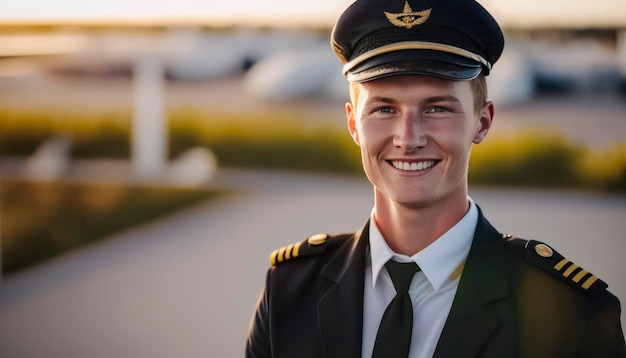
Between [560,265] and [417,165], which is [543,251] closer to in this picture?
[560,265]

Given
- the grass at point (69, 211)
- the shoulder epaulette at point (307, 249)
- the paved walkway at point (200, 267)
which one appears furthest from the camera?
the grass at point (69, 211)

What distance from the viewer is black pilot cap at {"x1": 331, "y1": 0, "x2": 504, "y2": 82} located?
58.4 inches

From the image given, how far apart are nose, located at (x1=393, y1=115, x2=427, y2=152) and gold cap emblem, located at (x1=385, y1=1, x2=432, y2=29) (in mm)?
193

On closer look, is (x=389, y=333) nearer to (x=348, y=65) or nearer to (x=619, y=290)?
(x=348, y=65)

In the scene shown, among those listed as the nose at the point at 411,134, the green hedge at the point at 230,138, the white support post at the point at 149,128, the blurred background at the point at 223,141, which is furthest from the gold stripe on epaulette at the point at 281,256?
the white support post at the point at 149,128

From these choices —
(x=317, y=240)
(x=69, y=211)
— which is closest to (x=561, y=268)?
(x=317, y=240)

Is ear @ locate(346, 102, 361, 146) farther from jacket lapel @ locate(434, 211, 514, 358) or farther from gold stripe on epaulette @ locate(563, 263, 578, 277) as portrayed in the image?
gold stripe on epaulette @ locate(563, 263, 578, 277)

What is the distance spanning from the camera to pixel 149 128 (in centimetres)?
1031

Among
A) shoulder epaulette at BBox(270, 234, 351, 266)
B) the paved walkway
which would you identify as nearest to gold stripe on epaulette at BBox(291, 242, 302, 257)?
shoulder epaulette at BBox(270, 234, 351, 266)

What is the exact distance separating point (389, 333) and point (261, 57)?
10.1 metres

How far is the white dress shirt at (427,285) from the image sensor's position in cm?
157

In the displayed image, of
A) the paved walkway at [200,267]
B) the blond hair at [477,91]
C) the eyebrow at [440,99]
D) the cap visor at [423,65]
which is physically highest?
the cap visor at [423,65]

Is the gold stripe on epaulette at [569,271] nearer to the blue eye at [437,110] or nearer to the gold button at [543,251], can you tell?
the gold button at [543,251]

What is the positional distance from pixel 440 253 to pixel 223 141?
9.33 m
